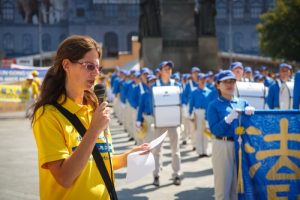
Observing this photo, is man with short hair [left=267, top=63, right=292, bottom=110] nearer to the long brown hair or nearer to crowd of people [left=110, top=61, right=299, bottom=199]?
crowd of people [left=110, top=61, right=299, bottom=199]

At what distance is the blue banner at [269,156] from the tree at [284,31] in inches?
1670

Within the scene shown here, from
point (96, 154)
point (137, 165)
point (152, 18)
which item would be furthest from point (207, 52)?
point (96, 154)

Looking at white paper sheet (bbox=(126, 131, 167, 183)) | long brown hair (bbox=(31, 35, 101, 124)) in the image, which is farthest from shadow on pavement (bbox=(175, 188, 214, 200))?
long brown hair (bbox=(31, 35, 101, 124))

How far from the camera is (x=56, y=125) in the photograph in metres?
2.62

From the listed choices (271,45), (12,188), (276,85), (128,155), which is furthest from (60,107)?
(271,45)

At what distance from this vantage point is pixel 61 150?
101 inches

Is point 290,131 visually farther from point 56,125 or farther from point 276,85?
point 276,85

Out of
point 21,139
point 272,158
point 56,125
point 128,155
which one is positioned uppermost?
point 56,125

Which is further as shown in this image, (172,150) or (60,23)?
(60,23)

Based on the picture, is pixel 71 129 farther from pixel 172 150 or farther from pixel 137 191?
pixel 172 150

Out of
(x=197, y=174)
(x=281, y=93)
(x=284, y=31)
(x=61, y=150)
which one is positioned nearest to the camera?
(x=61, y=150)

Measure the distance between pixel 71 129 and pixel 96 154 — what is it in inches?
7.7

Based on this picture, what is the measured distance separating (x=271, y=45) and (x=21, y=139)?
37.4 metres

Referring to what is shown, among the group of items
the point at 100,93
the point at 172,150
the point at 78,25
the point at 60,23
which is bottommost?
the point at 172,150
